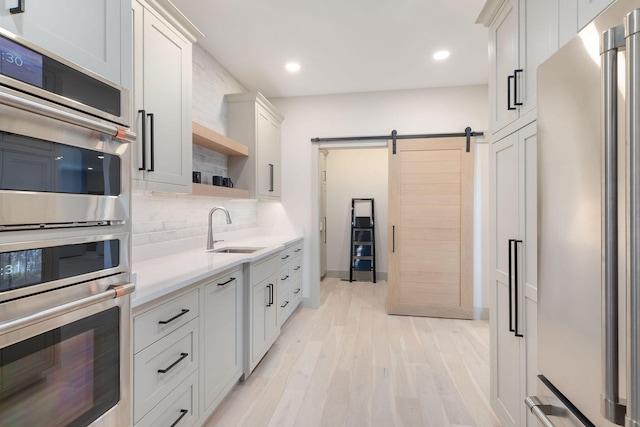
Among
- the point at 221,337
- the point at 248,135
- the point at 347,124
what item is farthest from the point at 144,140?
the point at 347,124

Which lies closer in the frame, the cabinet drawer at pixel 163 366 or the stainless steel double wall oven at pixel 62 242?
the stainless steel double wall oven at pixel 62 242

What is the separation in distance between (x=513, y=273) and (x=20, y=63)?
1.92m

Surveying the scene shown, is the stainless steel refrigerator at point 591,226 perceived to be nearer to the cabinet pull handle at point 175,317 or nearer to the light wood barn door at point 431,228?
the cabinet pull handle at point 175,317

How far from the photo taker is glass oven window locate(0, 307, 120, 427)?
2.26 ft

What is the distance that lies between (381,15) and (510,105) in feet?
4.37

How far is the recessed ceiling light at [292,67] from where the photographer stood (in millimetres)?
3068

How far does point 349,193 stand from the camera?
5.69m

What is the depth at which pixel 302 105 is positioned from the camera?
3.93 m

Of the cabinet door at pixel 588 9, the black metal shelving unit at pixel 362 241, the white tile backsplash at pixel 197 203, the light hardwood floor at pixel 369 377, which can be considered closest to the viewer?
the cabinet door at pixel 588 9

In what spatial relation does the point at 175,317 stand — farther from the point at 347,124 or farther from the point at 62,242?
the point at 347,124

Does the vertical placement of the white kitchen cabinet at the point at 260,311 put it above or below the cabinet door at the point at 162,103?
below

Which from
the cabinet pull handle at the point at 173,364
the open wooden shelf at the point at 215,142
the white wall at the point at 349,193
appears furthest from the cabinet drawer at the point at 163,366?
the white wall at the point at 349,193

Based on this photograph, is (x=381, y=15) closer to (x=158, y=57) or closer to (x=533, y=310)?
(x=158, y=57)

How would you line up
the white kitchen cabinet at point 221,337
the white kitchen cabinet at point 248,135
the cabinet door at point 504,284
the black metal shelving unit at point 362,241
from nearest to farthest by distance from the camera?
the cabinet door at point 504,284 → the white kitchen cabinet at point 221,337 → the white kitchen cabinet at point 248,135 → the black metal shelving unit at point 362,241
